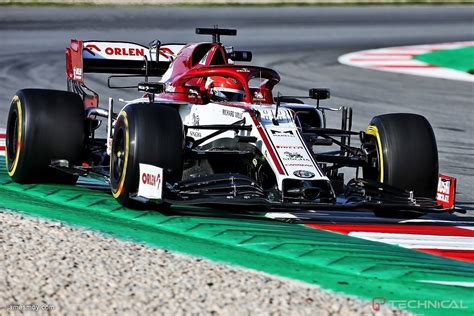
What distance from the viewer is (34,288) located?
20.4ft

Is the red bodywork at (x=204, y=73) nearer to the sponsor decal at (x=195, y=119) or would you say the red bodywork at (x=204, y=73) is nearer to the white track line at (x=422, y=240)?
the sponsor decal at (x=195, y=119)

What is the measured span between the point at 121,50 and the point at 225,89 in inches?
83.1

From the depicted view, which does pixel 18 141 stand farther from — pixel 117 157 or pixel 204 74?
pixel 204 74

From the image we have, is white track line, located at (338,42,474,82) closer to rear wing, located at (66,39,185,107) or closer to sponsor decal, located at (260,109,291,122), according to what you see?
rear wing, located at (66,39,185,107)

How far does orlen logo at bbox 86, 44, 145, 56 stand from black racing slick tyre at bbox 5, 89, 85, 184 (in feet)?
6.37

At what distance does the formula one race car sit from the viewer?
8500 millimetres

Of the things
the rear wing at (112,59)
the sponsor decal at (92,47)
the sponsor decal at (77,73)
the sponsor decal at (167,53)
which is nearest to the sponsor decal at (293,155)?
the rear wing at (112,59)

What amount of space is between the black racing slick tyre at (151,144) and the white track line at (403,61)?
41.6 ft

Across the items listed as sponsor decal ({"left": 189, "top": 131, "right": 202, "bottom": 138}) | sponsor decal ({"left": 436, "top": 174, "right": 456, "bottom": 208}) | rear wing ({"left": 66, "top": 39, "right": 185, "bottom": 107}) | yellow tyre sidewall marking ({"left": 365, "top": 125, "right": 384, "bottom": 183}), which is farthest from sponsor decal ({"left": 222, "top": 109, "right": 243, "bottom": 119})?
rear wing ({"left": 66, "top": 39, "right": 185, "bottom": 107})

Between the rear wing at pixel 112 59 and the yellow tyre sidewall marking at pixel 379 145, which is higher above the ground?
the rear wing at pixel 112 59

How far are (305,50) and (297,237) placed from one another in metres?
15.3

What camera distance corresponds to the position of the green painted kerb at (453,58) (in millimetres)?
21734

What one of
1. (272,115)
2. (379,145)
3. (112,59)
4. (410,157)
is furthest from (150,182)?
(112,59)

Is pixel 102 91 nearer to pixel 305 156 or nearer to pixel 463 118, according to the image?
pixel 463 118
